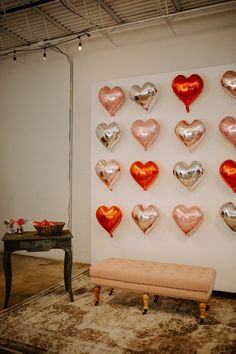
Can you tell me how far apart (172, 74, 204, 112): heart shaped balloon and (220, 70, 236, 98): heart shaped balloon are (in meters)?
0.25

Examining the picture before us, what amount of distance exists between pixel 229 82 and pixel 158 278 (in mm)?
2268

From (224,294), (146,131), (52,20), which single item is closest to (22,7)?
(52,20)

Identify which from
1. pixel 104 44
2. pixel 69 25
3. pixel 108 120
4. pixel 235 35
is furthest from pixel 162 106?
pixel 69 25

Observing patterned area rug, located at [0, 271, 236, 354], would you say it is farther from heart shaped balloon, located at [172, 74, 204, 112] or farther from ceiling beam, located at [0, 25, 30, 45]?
ceiling beam, located at [0, 25, 30, 45]

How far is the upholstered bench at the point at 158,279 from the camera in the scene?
127 inches

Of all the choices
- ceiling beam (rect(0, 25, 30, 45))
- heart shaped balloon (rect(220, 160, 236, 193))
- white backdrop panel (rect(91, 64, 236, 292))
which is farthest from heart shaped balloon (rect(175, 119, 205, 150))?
ceiling beam (rect(0, 25, 30, 45))

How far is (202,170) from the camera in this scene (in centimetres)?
404

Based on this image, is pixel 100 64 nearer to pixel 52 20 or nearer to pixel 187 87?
pixel 52 20

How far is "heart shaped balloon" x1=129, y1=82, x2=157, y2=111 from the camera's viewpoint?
167 inches

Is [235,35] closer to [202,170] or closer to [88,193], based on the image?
[202,170]

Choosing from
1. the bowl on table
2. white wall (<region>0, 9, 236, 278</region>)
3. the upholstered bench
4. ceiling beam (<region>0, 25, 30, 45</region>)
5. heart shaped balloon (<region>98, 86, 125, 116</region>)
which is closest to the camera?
the upholstered bench

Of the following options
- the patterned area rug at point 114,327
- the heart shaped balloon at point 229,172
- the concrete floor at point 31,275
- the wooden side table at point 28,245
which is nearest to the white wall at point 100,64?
the concrete floor at point 31,275

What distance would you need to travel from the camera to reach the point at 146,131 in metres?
4.25

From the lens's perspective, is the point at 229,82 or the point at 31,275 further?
the point at 31,275
